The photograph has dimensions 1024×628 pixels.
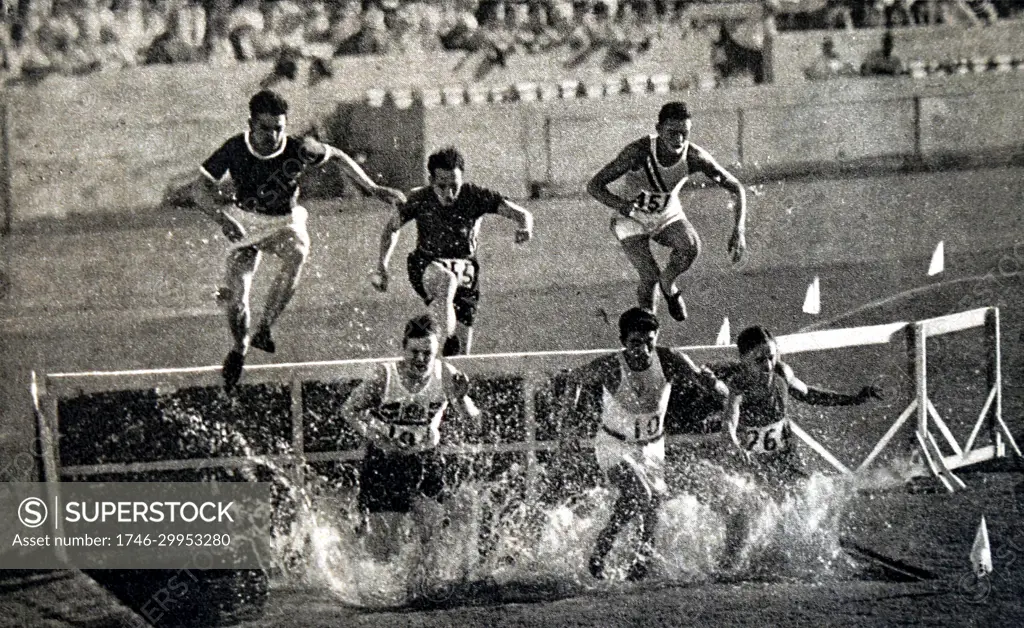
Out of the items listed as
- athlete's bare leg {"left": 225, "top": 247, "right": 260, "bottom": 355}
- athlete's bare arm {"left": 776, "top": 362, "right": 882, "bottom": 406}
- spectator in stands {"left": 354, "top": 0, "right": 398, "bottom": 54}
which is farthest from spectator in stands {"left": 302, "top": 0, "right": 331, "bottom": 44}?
athlete's bare arm {"left": 776, "top": 362, "right": 882, "bottom": 406}

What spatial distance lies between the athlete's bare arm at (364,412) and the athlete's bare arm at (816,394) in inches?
78.1

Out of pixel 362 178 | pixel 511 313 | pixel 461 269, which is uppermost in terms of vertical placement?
pixel 362 178

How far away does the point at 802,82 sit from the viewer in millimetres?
5891

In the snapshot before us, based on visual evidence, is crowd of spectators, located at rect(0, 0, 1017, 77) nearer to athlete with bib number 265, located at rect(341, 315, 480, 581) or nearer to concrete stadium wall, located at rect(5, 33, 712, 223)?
concrete stadium wall, located at rect(5, 33, 712, 223)

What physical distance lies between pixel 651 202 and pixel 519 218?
0.67 metres

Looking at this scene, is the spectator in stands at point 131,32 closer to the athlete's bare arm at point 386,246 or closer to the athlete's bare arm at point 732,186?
the athlete's bare arm at point 386,246

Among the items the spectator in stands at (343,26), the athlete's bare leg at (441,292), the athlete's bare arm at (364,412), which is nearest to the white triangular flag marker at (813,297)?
the athlete's bare leg at (441,292)

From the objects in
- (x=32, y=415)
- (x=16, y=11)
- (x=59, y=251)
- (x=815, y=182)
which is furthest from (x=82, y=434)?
(x=815, y=182)

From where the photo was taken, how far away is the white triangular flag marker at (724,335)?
588 centimetres

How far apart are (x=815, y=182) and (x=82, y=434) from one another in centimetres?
374

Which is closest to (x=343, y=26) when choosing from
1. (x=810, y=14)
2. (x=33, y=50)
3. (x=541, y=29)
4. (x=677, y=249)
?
(x=541, y=29)

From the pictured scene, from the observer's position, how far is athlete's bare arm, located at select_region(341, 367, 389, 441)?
566 cm

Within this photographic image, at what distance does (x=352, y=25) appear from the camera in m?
5.70

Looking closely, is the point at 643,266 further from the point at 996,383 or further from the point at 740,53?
the point at 996,383
